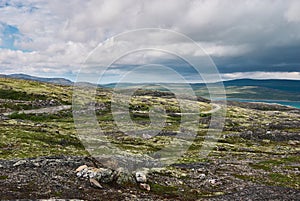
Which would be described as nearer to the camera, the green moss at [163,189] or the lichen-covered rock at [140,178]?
the green moss at [163,189]

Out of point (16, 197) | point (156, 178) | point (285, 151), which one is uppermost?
point (16, 197)

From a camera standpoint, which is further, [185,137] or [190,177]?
[185,137]

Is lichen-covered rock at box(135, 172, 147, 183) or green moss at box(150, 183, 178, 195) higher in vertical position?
lichen-covered rock at box(135, 172, 147, 183)

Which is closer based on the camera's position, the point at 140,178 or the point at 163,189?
the point at 163,189

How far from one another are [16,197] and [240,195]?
29.9 m

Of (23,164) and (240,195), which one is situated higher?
(23,164)

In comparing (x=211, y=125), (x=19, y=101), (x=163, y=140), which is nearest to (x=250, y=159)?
(x=163, y=140)

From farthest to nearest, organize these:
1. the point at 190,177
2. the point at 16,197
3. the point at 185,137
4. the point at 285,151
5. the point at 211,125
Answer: the point at 211,125 < the point at 185,137 < the point at 285,151 < the point at 190,177 < the point at 16,197

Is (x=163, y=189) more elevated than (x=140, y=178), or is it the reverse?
(x=140, y=178)

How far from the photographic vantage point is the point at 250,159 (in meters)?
74.6

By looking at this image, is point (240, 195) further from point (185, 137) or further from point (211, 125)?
point (211, 125)

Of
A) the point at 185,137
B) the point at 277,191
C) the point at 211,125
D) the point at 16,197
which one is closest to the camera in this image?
the point at 16,197

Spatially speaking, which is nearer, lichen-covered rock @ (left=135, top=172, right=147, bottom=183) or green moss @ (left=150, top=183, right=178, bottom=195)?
green moss @ (left=150, top=183, right=178, bottom=195)

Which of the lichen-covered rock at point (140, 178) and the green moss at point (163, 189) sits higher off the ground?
the lichen-covered rock at point (140, 178)
